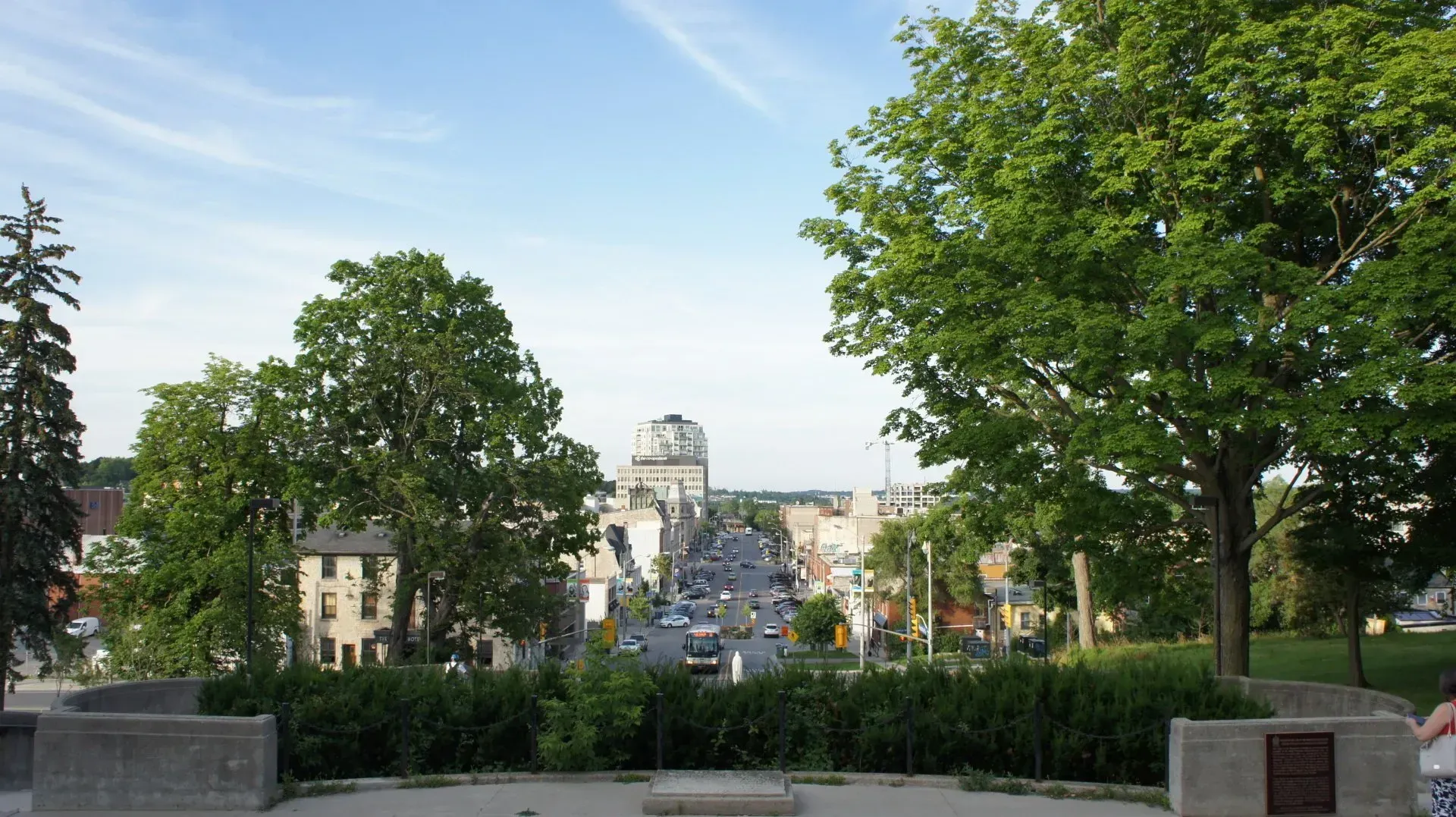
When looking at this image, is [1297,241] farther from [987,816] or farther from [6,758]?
[6,758]

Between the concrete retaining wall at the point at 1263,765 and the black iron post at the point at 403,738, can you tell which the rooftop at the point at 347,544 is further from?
the concrete retaining wall at the point at 1263,765

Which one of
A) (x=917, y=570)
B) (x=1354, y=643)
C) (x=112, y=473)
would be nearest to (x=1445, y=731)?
(x=1354, y=643)

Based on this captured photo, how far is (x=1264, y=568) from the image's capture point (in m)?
53.9

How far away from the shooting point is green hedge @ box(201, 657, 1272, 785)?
13773 millimetres

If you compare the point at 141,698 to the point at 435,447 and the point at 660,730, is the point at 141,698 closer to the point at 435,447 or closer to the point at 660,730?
the point at 660,730

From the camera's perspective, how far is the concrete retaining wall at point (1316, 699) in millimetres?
14594

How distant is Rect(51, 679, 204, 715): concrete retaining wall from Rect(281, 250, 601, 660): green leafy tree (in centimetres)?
1638

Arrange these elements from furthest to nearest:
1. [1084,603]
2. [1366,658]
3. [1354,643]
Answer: [1084,603], [1366,658], [1354,643]

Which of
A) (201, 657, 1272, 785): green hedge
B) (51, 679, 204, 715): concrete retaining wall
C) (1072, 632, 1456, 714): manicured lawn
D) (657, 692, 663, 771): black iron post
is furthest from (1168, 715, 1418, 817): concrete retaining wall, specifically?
(51, 679, 204, 715): concrete retaining wall

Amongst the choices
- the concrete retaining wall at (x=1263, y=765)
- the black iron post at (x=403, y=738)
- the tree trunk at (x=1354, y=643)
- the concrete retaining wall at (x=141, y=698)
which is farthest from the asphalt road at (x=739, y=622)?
the concrete retaining wall at (x=1263, y=765)

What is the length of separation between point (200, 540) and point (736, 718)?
25396 millimetres

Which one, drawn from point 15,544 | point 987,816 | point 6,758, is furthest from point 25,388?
point 987,816

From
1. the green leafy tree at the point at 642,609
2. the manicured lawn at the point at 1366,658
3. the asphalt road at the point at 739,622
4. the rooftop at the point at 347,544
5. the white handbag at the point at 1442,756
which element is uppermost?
the rooftop at the point at 347,544

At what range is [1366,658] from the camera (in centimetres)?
3494
